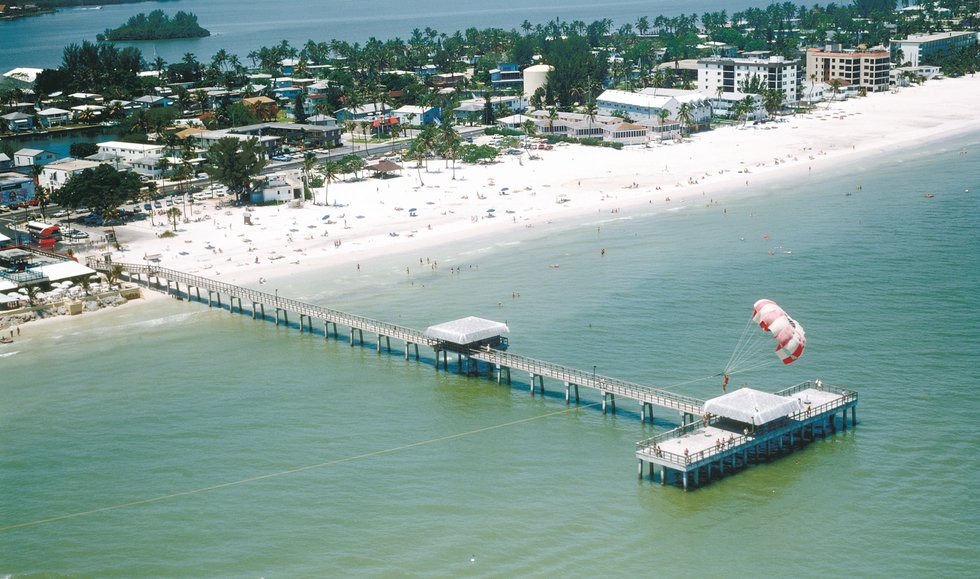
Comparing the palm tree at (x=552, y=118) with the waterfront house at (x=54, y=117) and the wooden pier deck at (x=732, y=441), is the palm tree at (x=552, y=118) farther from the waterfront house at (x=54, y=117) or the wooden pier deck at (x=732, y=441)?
the wooden pier deck at (x=732, y=441)

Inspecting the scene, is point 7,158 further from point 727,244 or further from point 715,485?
point 715,485

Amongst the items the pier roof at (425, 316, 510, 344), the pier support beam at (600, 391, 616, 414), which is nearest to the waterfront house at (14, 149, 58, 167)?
the pier roof at (425, 316, 510, 344)

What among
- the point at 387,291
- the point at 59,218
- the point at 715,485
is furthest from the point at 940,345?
the point at 59,218

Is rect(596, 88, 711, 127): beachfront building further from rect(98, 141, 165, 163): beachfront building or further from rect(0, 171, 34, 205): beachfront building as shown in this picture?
rect(0, 171, 34, 205): beachfront building

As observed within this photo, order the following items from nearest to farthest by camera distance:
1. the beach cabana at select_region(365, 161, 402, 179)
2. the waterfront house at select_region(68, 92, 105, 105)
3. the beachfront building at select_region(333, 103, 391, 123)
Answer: the beach cabana at select_region(365, 161, 402, 179) < the beachfront building at select_region(333, 103, 391, 123) < the waterfront house at select_region(68, 92, 105, 105)

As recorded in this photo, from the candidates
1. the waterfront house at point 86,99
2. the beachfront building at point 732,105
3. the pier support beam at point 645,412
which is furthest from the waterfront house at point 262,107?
the pier support beam at point 645,412

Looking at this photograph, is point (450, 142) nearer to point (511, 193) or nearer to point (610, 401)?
point (511, 193)

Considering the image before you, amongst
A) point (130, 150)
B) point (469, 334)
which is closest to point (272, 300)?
point (469, 334)
